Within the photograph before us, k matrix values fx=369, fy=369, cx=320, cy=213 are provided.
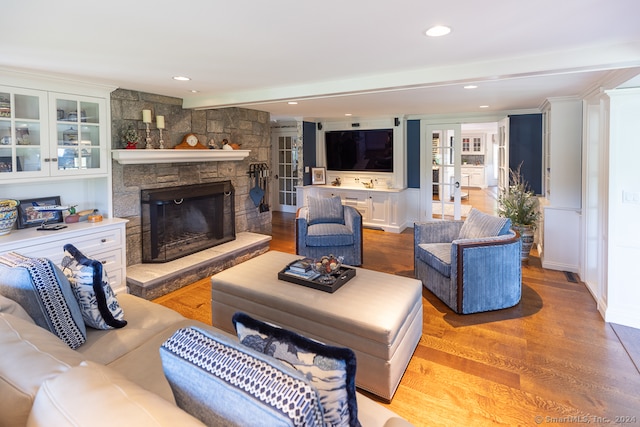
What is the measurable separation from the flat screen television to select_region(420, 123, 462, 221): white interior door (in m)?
0.64

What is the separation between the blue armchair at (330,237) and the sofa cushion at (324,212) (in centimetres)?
1

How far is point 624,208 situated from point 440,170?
3.79 m

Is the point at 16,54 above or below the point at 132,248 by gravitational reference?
above

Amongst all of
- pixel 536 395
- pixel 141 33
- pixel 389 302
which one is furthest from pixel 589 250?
pixel 141 33

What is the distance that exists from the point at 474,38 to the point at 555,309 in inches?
100

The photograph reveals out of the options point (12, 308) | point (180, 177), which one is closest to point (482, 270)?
point (12, 308)

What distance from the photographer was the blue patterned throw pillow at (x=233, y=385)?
901 millimetres

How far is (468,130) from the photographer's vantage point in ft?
41.0

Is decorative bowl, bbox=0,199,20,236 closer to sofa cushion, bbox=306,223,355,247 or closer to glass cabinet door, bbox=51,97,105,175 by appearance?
glass cabinet door, bbox=51,97,105,175

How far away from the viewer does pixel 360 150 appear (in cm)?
718

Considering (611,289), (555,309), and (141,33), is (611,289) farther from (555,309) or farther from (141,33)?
(141,33)

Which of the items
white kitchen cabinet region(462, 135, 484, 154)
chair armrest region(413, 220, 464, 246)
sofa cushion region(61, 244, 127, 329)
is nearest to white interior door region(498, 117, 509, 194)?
chair armrest region(413, 220, 464, 246)

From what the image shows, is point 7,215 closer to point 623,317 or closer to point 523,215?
point 623,317

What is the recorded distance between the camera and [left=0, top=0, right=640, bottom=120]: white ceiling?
69.2 inches
